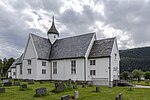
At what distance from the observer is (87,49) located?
109 ft

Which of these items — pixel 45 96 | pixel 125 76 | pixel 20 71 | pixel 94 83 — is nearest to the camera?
pixel 45 96

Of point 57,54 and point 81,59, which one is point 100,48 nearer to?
point 81,59

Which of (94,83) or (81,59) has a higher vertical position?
(81,59)

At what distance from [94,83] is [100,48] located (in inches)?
262

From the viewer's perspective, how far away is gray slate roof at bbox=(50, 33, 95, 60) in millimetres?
34125

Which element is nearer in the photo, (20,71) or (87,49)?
(87,49)

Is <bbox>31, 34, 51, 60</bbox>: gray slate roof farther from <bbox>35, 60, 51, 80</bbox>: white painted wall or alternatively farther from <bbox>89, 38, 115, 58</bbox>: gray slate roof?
<bbox>89, 38, 115, 58</bbox>: gray slate roof

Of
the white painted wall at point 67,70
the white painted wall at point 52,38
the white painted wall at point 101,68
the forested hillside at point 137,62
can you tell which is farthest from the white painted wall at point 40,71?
the forested hillside at point 137,62

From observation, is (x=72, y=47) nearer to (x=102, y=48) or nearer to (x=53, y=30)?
(x=102, y=48)

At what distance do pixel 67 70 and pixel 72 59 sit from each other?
8.25ft

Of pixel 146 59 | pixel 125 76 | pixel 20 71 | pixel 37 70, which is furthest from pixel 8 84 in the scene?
pixel 146 59

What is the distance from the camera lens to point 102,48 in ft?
108

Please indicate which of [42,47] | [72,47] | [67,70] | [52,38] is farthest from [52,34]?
[67,70]

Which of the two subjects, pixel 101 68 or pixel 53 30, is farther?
pixel 53 30
